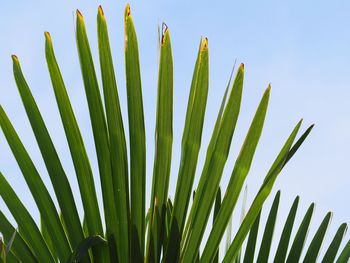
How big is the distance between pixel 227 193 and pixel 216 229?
133 millimetres

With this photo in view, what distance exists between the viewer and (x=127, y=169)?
92.0 inches

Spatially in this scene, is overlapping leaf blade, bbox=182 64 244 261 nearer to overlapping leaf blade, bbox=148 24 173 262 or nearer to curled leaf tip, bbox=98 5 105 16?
overlapping leaf blade, bbox=148 24 173 262

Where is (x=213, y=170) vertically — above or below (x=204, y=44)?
below

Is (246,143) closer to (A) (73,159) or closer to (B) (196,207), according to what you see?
(B) (196,207)

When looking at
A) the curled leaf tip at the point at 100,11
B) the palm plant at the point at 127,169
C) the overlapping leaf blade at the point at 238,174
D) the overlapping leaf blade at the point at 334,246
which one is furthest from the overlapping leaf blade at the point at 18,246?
the overlapping leaf blade at the point at 334,246

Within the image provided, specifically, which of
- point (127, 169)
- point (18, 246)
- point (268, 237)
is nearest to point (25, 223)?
point (18, 246)

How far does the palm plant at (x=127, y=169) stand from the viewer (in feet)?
7.57

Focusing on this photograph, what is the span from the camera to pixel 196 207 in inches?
93.6

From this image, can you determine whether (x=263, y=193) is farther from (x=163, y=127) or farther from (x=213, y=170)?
(x=163, y=127)

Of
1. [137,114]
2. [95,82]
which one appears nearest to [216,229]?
[137,114]

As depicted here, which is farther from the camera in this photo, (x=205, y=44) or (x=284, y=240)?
(x=284, y=240)

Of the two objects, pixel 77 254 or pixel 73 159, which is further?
pixel 73 159

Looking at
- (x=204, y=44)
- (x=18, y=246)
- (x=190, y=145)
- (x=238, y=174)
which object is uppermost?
(x=204, y=44)

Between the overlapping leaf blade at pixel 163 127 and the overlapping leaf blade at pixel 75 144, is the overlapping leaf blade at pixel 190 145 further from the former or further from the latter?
the overlapping leaf blade at pixel 75 144
